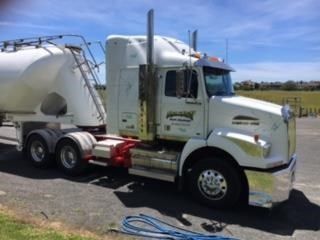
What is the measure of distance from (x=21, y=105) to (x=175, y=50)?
4.58 m

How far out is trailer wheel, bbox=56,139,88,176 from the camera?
357 inches

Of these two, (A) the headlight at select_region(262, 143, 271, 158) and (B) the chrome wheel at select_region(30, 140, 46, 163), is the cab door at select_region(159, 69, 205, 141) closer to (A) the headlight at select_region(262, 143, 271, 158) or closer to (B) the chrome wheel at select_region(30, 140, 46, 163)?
(A) the headlight at select_region(262, 143, 271, 158)

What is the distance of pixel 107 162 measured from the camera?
8.74 meters

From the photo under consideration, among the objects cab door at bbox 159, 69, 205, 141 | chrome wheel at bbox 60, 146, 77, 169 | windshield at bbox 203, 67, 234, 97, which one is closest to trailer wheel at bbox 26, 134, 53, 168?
chrome wheel at bbox 60, 146, 77, 169

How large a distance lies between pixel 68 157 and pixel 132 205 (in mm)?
2957

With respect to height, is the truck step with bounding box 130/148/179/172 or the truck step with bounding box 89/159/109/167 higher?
the truck step with bounding box 130/148/179/172

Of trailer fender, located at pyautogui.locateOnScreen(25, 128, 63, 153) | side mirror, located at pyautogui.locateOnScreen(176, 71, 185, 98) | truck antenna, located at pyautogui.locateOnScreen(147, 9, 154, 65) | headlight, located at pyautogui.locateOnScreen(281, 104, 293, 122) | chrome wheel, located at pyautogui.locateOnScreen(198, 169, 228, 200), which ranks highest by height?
truck antenna, located at pyautogui.locateOnScreen(147, 9, 154, 65)

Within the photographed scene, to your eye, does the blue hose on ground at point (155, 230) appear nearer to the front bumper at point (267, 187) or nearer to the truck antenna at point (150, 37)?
the front bumper at point (267, 187)

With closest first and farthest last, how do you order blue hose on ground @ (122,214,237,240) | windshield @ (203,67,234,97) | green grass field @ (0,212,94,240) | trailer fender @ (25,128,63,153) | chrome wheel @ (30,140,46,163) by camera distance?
green grass field @ (0,212,94,240) < blue hose on ground @ (122,214,237,240) < windshield @ (203,67,234,97) < trailer fender @ (25,128,63,153) < chrome wheel @ (30,140,46,163)

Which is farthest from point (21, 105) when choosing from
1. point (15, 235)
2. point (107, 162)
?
point (15, 235)

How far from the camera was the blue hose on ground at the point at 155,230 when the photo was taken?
550 centimetres

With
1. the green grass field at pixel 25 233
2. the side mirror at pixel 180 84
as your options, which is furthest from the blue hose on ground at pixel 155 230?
the side mirror at pixel 180 84

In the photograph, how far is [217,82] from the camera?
25.8 ft

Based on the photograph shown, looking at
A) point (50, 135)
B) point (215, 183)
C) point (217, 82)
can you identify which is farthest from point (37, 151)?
point (215, 183)
